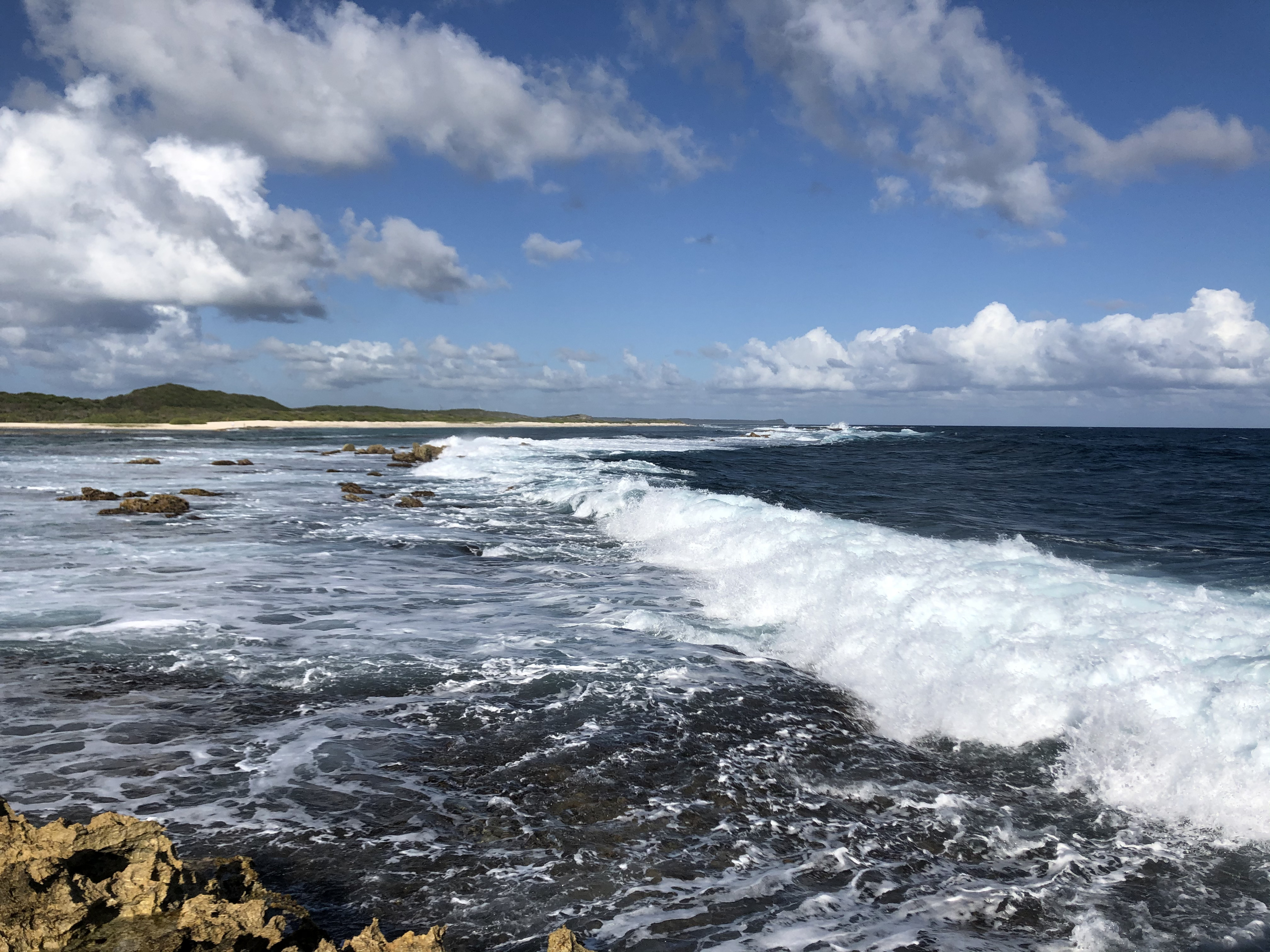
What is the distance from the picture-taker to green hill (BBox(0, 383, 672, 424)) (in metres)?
114

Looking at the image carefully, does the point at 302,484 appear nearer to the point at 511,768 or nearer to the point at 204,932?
the point at 511,768

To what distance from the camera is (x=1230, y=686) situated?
652 centimetres

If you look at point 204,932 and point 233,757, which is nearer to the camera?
point 204,932

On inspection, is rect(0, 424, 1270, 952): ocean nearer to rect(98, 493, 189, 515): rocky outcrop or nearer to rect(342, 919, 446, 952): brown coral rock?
rect(342, 919, 446, 952): brown coral rock

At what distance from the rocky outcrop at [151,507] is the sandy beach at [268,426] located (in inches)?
3379

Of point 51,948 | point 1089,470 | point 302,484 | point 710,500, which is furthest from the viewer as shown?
point 1089,470

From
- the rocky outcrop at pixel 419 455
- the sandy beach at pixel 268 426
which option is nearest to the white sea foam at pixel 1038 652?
the rocky outcrop at pixel 419 455

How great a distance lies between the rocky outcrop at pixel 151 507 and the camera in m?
19.0

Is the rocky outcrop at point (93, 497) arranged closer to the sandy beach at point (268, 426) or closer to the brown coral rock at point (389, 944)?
the brown coral rock at point (389, 944)

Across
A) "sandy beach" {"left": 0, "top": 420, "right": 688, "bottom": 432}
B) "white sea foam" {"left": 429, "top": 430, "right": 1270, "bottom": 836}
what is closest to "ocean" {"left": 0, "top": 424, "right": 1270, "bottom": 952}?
"white sea foam" {"left": 429, "top": 430, "right": 1270, "bottom": 836}

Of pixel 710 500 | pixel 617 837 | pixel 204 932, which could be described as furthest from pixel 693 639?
pixel 710 500

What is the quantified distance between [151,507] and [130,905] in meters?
19.5

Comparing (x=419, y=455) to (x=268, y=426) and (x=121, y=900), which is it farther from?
(x=268, y=426)

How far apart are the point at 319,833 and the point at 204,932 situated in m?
1.62
